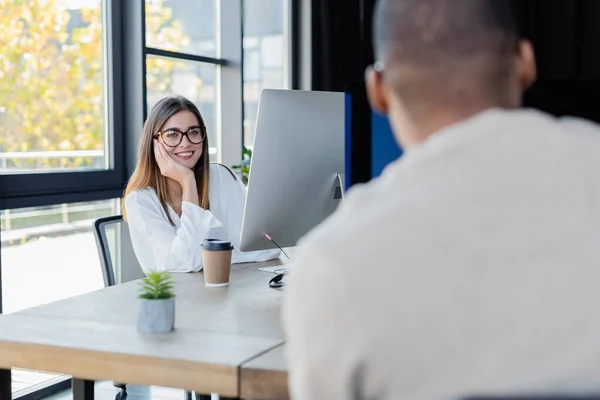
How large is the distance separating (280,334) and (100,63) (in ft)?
9.07

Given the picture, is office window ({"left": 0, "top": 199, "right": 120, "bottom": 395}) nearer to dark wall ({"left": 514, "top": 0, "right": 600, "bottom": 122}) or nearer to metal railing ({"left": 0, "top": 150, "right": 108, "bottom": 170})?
metal railing ({"left": 0, "top": 150, "right": 108, "bottom": 170})

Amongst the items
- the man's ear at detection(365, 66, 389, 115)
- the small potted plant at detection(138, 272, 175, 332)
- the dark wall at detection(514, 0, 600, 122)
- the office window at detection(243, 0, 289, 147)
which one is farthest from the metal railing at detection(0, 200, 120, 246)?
the dark wall at detection(514, 0, 600, 122)

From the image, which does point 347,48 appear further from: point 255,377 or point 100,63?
point 255,377

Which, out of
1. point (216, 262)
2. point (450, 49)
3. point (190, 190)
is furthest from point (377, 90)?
point (190, 190)

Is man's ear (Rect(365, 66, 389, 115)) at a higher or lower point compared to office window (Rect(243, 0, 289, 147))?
lower

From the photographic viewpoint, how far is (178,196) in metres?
2.74

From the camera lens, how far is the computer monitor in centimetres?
198

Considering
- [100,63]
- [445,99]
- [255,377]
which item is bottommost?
[255,377]

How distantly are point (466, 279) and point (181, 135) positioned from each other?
2.11 meters

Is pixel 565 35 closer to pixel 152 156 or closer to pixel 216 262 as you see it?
pixel 152 156

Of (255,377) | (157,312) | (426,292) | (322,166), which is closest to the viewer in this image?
(426,292)

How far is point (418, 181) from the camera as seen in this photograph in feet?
2.34

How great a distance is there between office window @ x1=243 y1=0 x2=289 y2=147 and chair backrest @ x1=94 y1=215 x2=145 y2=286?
279 centimetres

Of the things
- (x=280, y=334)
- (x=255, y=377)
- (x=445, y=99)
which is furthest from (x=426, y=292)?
(x=280, y=334)
